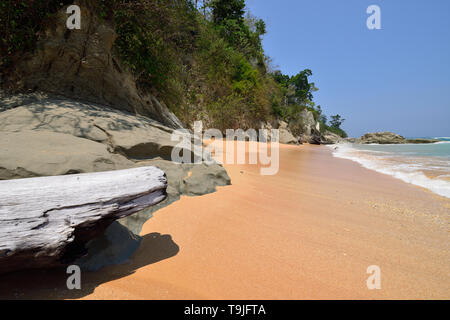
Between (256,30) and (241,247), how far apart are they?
21032 millimetres

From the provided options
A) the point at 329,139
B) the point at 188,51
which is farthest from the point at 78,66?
the point at 329,139

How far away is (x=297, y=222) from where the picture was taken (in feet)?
6.84

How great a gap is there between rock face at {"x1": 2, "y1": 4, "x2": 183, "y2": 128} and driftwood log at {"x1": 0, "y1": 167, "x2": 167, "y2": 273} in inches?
139

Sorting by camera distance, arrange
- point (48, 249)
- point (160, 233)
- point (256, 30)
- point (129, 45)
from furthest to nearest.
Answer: point (256, 30) < point (129, 45) < point (160, 233) < point (48, 249)

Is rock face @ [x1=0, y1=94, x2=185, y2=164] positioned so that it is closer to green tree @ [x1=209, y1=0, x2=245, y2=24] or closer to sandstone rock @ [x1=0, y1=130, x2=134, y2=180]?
sandstone rock @ [x1=0, y1=130, x2=134, y2=180]

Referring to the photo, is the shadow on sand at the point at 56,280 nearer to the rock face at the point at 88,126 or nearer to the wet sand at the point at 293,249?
the wet sand at the point at 293,249

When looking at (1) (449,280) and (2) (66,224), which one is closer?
(2) (66,224)

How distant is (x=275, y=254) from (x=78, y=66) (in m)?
4.64

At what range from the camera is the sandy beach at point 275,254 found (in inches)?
46.9

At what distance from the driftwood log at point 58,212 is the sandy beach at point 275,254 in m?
0.21

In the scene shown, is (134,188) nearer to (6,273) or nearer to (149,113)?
(6,273)

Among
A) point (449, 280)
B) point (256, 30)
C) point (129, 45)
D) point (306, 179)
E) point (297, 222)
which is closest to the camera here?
point (449, 280)
